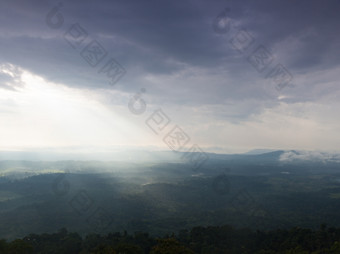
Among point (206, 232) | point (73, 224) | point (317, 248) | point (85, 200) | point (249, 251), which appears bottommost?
point (317, 248)

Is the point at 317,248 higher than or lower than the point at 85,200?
lower

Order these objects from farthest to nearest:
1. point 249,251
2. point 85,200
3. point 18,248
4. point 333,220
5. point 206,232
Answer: point 85,200
point 333,220
point 206,232
point 249,251
point 18,248

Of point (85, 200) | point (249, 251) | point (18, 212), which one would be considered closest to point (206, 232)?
point (249, 251)

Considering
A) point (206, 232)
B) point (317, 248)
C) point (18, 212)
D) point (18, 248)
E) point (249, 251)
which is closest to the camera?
point (18, 248)

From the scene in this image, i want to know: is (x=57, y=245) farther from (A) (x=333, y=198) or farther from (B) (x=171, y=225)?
(A) (x=333, y=198)

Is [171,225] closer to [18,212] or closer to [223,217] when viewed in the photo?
[223,217]

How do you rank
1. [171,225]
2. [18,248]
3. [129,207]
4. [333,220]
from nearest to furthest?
[18,248]
[171,225]
[333,220]
[129,207]

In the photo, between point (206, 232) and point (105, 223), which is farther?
point (105, 223)

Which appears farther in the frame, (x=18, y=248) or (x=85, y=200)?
(x=85, y=200)

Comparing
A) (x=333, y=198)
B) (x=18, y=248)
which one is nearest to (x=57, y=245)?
(x=18, y=248)
